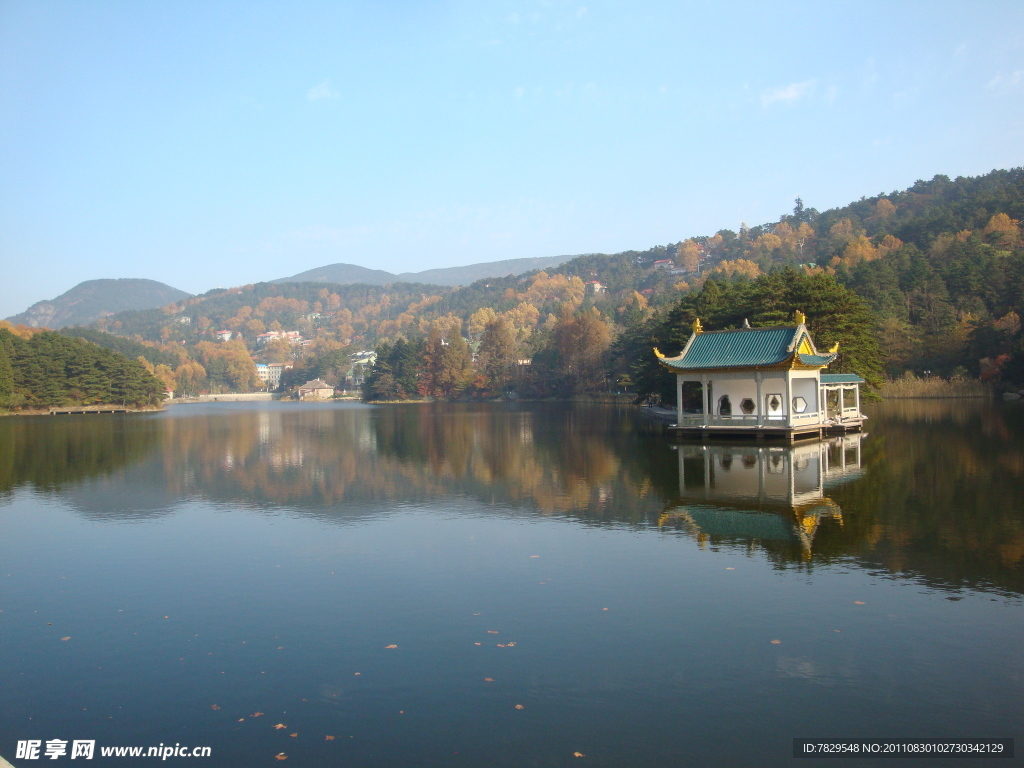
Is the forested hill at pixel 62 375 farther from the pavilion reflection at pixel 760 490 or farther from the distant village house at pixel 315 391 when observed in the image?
the pavilion reflection at pixel 760 490

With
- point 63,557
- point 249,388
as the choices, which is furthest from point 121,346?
point 63,557

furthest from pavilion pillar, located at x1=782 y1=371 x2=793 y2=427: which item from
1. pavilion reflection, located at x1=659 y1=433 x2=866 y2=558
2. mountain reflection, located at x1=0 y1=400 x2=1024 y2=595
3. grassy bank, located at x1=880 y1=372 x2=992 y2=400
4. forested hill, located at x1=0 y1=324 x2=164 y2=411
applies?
forested hill, located at x1=0 y1=324 x2=164 y2=411

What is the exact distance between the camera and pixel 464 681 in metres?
6.53

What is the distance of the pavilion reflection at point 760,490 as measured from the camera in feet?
41.4

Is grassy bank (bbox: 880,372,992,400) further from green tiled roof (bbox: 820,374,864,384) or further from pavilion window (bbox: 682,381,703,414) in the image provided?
green tiled roof (bbox: 820,374,864,384)

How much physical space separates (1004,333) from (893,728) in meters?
64.6

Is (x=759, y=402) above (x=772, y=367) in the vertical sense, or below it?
below

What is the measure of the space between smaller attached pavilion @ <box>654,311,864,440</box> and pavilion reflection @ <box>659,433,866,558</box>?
2122 millimetres

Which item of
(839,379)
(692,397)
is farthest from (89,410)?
(839,379)

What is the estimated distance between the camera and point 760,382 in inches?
1131

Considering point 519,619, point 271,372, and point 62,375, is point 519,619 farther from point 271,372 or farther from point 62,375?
point 271,372

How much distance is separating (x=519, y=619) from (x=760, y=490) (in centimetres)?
1016

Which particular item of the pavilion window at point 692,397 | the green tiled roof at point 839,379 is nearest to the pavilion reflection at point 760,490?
the green tiled roof at point 839,379

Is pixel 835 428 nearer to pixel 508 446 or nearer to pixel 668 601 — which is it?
pixel 508 446
